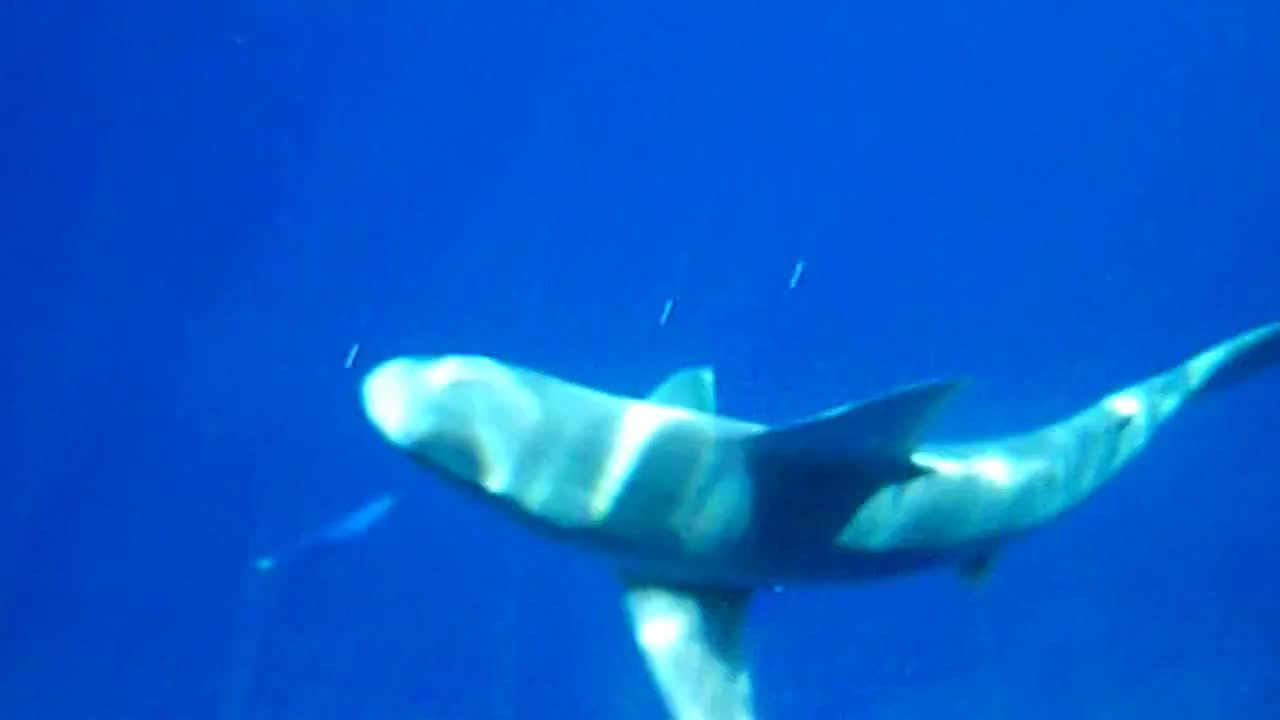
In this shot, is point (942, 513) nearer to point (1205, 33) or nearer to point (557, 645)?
point (557, 645)

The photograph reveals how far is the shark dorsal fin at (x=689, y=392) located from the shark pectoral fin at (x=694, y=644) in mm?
724

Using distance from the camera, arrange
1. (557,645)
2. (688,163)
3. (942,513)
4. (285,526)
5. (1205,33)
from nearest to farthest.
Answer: (942,513) < (557,645) < (285,526) < (688,163) < (1205,33)

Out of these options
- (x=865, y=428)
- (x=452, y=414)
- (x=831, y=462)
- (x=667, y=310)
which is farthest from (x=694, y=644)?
(x=667, y=310)

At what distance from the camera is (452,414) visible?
195 inches

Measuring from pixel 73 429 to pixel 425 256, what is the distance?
10.9 ft

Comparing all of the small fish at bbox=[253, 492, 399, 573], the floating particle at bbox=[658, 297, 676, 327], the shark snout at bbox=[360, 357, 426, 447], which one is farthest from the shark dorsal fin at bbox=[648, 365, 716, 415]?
the small fish at bbox=[253, 492, 399, 573]

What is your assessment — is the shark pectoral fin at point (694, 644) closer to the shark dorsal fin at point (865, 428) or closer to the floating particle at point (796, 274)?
the shark dorsal fin at point (865, 428)

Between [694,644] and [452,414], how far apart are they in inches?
50.1


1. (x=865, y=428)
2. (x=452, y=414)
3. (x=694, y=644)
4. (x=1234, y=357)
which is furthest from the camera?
(x=1234, y=357)

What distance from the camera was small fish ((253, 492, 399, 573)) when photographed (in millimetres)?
12406

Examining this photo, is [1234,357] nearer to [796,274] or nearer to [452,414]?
[452,414]

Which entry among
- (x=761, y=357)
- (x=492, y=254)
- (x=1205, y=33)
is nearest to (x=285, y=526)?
(x=492, y=254)

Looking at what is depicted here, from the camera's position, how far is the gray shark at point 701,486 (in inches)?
195

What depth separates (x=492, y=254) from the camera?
42.8 ft
